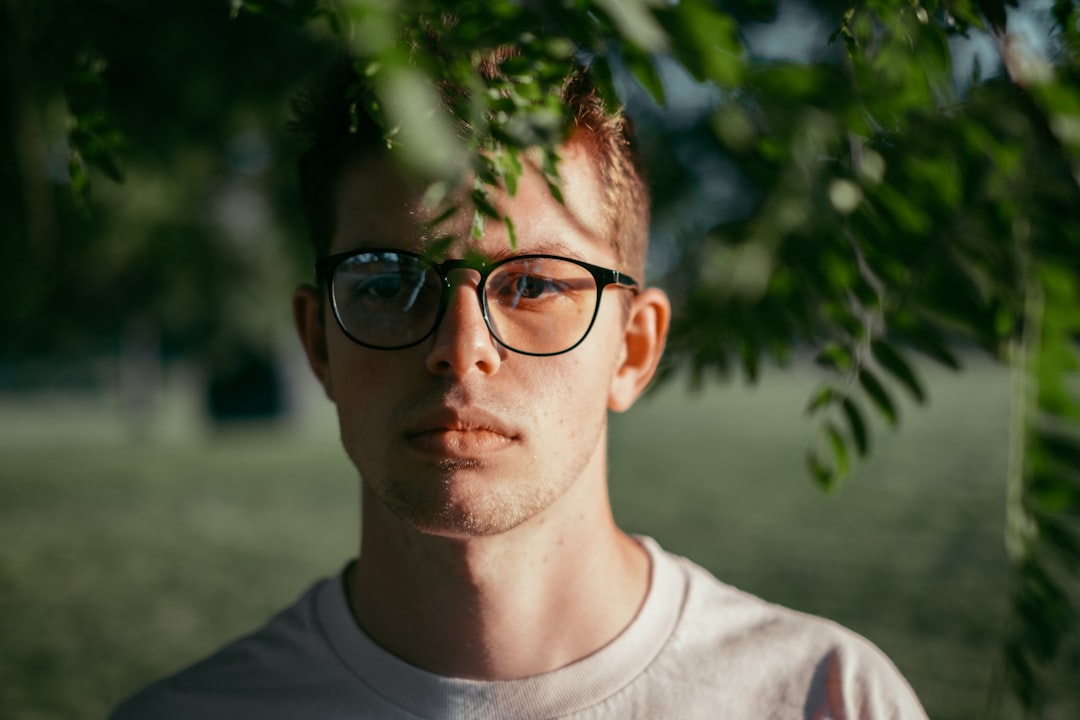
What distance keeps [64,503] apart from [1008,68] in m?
14.6

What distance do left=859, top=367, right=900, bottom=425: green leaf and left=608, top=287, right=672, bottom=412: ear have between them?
75 cm

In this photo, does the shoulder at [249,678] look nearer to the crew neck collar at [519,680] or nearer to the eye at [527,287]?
the crew neck collar at [519,680]

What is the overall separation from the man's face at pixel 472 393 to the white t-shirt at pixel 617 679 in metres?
0.39

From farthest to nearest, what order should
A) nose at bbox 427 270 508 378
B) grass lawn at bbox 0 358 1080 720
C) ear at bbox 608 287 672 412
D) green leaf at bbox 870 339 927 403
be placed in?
1. grass lawn at bbox 0 358 1080 720
2. ear at bbox 608 287 672 412
3. nose at bbox 427 270 508 378
4. green leaf at bbox 870 339 927 403

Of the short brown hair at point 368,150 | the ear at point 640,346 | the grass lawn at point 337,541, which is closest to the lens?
the short brown hair at point 368,150

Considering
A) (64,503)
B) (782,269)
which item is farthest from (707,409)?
(782,269)

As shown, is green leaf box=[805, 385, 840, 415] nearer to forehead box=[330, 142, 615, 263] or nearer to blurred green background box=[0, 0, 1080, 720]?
blurred green background box=[0, 0, 1080, 720]

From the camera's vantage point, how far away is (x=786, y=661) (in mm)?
2158

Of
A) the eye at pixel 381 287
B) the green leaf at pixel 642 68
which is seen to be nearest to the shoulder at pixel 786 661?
the eye at pixel 381 287

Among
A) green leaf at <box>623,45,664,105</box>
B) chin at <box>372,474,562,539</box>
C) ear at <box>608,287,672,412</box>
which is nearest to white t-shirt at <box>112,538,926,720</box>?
chin at <box>372,474,562,539</box>

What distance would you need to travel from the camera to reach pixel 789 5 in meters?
4.34

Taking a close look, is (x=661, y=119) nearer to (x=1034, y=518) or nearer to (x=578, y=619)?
(x=578, y=619)

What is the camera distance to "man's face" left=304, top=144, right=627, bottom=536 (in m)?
1.95

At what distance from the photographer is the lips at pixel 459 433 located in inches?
76.5
